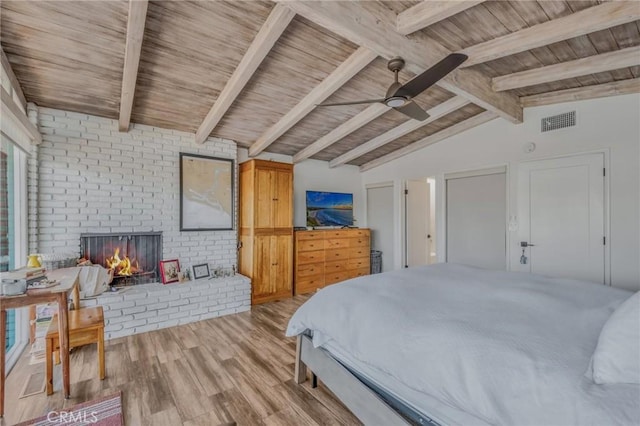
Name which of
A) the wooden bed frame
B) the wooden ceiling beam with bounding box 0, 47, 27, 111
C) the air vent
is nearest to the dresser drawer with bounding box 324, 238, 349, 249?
the wooden bed frame

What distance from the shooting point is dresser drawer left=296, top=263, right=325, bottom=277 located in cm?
491

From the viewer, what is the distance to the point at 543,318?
5.04 feet

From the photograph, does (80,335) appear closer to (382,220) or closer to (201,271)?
(201,271)

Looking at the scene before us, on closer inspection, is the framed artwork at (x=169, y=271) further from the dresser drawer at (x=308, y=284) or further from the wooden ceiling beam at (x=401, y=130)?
the wooden ceiling beam at (x=401, y=130)

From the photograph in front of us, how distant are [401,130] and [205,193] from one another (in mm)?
3077

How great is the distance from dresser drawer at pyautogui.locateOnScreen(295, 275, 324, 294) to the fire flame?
2341mm

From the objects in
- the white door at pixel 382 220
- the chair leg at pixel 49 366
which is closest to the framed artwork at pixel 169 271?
the chair leg at pixel 49 366

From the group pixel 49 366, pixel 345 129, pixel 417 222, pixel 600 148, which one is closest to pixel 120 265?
pixel 49 366

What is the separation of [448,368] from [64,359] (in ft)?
8.34

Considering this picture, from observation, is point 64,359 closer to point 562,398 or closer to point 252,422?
point 252,422

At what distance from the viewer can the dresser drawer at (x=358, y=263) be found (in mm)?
5617

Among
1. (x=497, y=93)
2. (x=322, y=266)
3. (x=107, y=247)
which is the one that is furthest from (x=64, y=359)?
(x=497, y=93)

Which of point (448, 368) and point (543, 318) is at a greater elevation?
point (543, 318)

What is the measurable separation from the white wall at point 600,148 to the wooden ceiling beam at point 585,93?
74 mm
